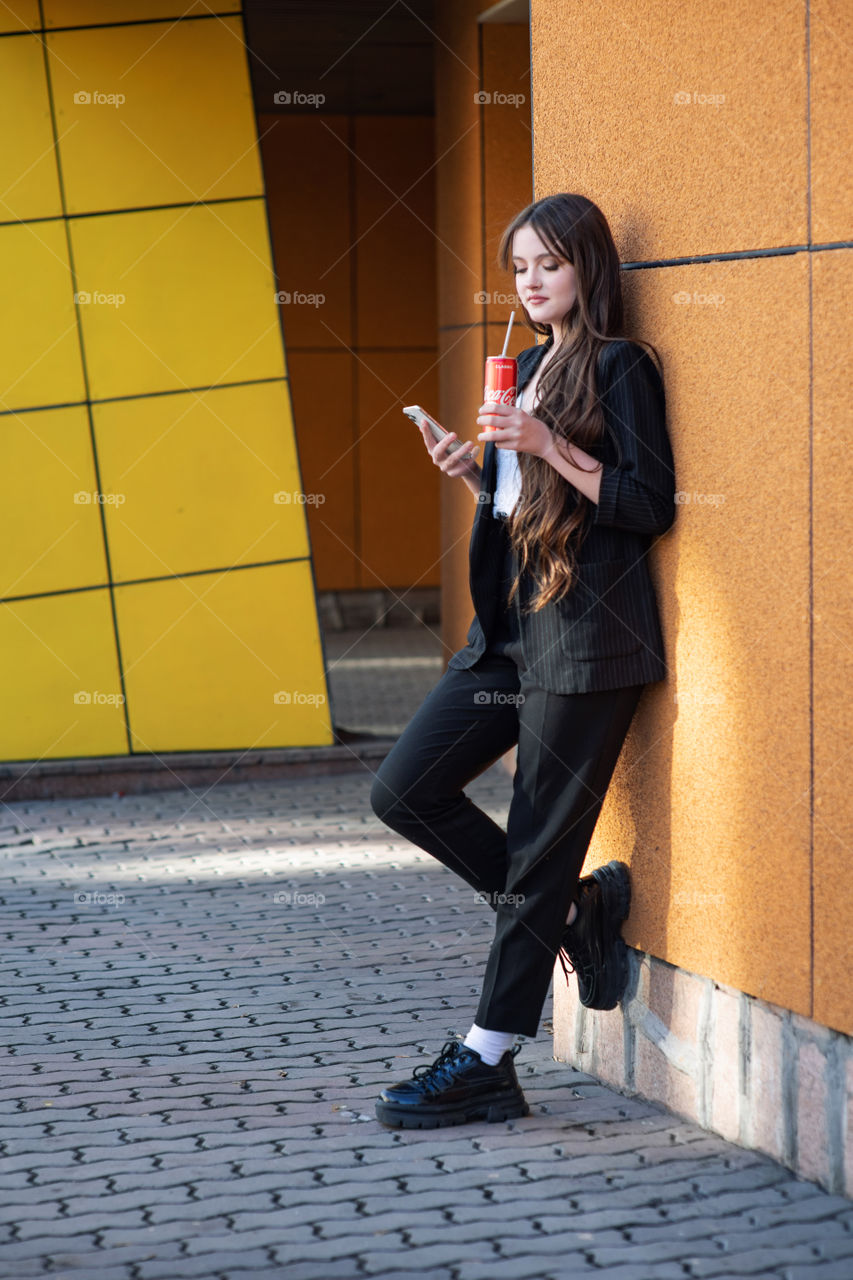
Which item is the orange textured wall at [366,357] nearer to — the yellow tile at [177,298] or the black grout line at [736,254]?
the yellow tile at [177,298]

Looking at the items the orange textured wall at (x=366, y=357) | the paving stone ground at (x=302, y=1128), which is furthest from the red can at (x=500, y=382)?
the orange textured wall at (x=366, y=357)

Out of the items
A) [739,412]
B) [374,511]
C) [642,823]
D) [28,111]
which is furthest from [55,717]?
[374,511]

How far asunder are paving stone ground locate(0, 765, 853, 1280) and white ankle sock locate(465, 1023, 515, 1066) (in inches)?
6.7

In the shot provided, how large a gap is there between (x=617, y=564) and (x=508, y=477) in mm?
362

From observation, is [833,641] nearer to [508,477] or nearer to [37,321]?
[508,477]

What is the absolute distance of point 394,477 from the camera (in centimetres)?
1630

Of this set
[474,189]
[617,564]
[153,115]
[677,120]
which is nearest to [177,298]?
[153,115]

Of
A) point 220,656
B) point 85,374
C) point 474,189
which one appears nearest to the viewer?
point 85,374

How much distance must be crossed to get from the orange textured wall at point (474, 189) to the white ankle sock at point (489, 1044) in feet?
15.7

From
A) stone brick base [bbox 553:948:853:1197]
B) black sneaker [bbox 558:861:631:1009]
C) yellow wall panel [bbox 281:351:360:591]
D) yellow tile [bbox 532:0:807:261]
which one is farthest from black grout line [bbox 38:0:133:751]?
yellow wall panel [bbox 281:351:360:591]

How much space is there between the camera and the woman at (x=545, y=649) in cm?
360

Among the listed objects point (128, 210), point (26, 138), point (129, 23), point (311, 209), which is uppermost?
point (129, 23)

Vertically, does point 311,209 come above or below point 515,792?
above

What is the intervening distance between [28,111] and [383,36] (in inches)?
198
